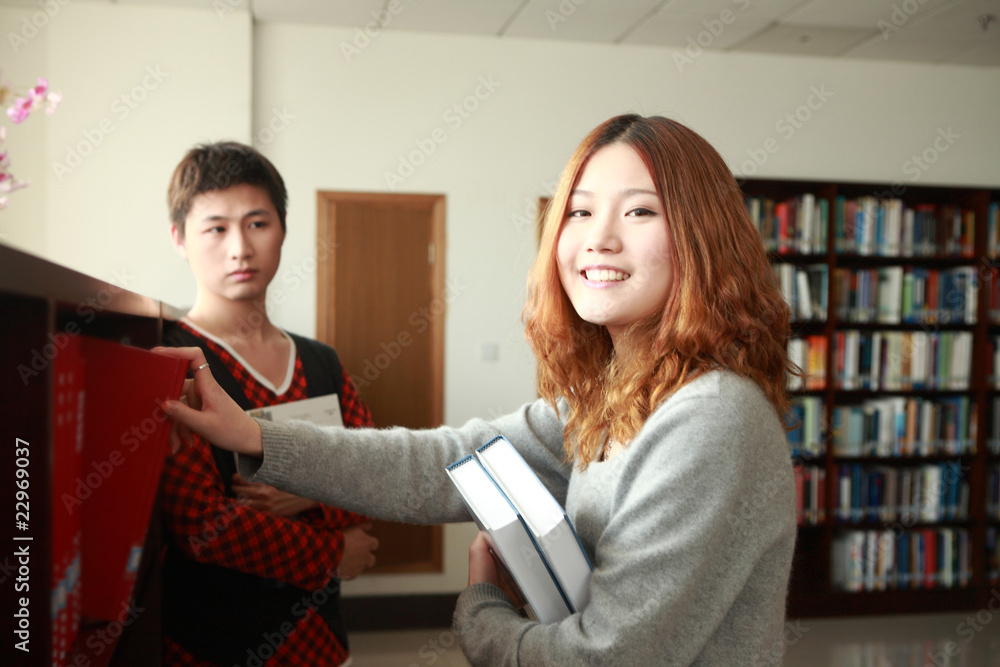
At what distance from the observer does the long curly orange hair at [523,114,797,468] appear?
960 millimetres

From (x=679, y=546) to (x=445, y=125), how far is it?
146 inches

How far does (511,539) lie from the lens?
2.79ft

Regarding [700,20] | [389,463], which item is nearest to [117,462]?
[389,463]

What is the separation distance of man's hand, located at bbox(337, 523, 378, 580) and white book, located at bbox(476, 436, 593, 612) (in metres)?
0.64

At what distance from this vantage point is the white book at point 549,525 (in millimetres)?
854

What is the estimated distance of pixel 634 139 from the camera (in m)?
1.03

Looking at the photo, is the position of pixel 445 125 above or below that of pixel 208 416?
above

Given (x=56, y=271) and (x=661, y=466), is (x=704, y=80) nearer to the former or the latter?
(x=661, y=466)

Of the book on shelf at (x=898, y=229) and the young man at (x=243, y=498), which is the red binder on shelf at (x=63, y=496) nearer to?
the young man at (x=243, y=498)

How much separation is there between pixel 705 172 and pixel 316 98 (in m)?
3.47

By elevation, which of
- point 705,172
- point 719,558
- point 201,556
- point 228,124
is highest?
point 228,124

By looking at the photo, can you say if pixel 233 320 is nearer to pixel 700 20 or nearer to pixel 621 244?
pixel 621 244

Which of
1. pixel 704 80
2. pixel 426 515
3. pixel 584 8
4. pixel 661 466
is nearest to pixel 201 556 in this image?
pixel 426 515

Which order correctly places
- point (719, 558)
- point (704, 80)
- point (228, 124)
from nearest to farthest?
point (719, 558) < point (228, 124) < point (704, 80)
